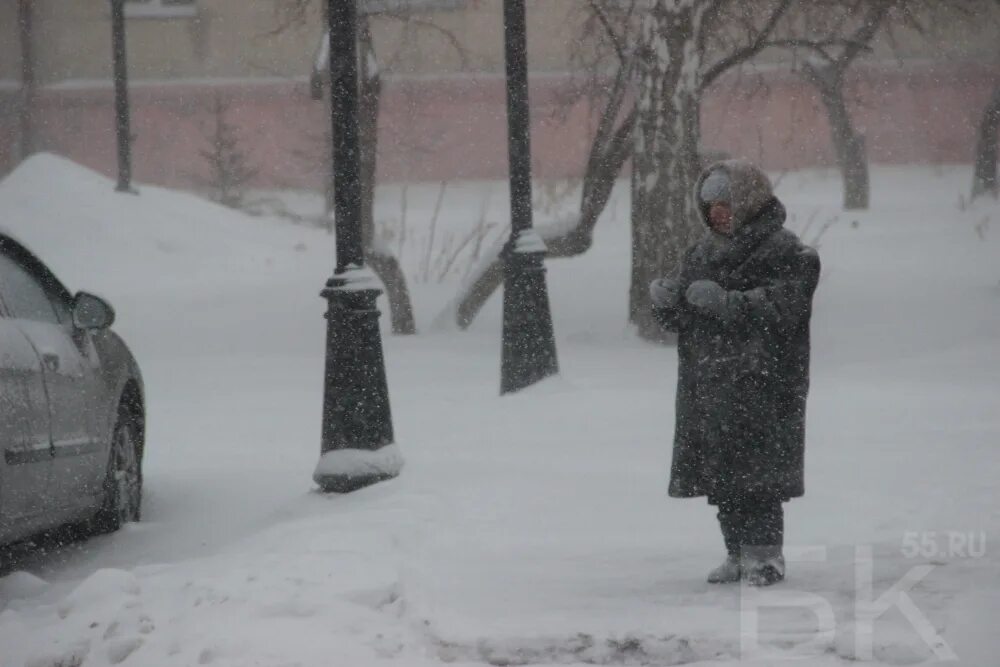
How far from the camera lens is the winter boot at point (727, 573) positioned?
20.0 feet

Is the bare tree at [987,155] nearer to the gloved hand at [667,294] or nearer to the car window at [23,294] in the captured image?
the car window at [23,294]

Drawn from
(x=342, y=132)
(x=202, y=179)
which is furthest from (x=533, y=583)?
(x=202, y=179)

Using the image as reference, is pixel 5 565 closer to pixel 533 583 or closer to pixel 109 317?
pixel 109 317

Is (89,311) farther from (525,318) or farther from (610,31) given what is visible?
(610,31)

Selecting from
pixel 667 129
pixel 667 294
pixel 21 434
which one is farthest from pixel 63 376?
pixel 667 129

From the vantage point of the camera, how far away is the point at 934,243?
27.1 meters

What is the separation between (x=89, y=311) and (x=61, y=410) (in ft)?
2.08

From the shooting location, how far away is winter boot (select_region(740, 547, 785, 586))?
19.6ft

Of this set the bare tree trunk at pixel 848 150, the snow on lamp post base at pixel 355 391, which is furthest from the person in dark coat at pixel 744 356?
the bare tree trunk at pixel 848 150

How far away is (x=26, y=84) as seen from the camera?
119ft

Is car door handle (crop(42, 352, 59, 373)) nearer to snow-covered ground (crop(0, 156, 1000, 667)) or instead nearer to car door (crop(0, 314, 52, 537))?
car door (crop(0, 314, 52, 537))

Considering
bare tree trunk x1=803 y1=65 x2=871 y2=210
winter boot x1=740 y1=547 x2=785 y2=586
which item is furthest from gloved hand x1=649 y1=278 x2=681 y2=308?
bare tree trunk x1=803 y1=65 x2=871 y2=210

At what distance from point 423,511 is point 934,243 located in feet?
68.7

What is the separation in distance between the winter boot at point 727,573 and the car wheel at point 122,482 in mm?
3095
